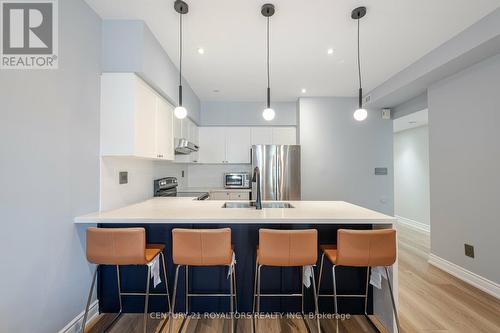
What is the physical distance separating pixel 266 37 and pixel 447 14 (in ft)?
5.41

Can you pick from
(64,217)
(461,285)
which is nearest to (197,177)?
(64,217)

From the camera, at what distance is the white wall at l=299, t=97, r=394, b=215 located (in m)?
4.34

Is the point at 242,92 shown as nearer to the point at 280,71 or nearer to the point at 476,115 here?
the point at 280,71

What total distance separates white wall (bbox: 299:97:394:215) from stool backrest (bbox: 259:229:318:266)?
2776 millimetres

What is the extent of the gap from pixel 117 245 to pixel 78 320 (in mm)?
808

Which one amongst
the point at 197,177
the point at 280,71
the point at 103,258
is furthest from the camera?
the point at 197,177

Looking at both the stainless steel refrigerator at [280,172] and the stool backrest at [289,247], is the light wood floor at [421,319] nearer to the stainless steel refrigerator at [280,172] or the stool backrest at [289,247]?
the stool backrest at [289,247]

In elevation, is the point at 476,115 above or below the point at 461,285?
above

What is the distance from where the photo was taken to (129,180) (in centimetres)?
252

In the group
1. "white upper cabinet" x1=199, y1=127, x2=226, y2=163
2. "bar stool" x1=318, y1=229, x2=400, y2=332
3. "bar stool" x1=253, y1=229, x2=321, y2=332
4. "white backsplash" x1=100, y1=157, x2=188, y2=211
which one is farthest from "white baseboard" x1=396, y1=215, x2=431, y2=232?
"white backsplash" x1=100, y1=157, x2=188, y2=211

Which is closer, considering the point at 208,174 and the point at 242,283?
the point at 242,283

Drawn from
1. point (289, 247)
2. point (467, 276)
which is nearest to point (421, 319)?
point (467, 276)

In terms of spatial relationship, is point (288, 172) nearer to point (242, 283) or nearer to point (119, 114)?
point (242, 283)

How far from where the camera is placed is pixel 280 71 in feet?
10.6
